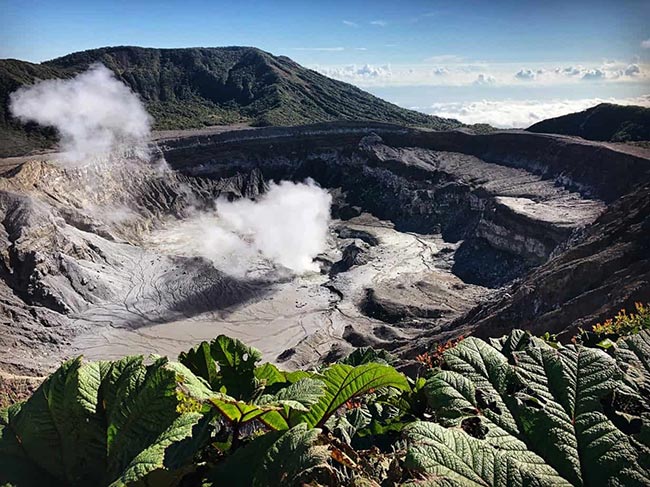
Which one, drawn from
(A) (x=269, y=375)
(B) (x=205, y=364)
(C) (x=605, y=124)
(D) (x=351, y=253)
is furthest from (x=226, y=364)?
(C) (x=605, y=124)

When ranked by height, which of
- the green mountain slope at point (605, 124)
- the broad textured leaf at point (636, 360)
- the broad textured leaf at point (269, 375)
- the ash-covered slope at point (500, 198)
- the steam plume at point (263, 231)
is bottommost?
the steam plume at point (263, 231)

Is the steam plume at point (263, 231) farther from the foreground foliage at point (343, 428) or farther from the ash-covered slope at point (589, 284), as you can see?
the foreground foliage at point (343, 428)

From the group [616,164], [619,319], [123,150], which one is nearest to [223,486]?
[619,319]

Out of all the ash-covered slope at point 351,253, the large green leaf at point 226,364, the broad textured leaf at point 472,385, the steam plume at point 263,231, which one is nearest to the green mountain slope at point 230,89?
the steam plume at point 263,231

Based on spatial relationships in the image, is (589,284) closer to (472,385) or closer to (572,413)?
(472,385)

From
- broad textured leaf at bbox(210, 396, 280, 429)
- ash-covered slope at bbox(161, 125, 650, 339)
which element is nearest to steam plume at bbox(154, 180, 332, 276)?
ash-covered slope at bbox(161, 125, 650, 339)

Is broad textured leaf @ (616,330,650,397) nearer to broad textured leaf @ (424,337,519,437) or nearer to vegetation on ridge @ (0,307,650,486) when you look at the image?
vegetation on ridge @ (0,307,650,486)
